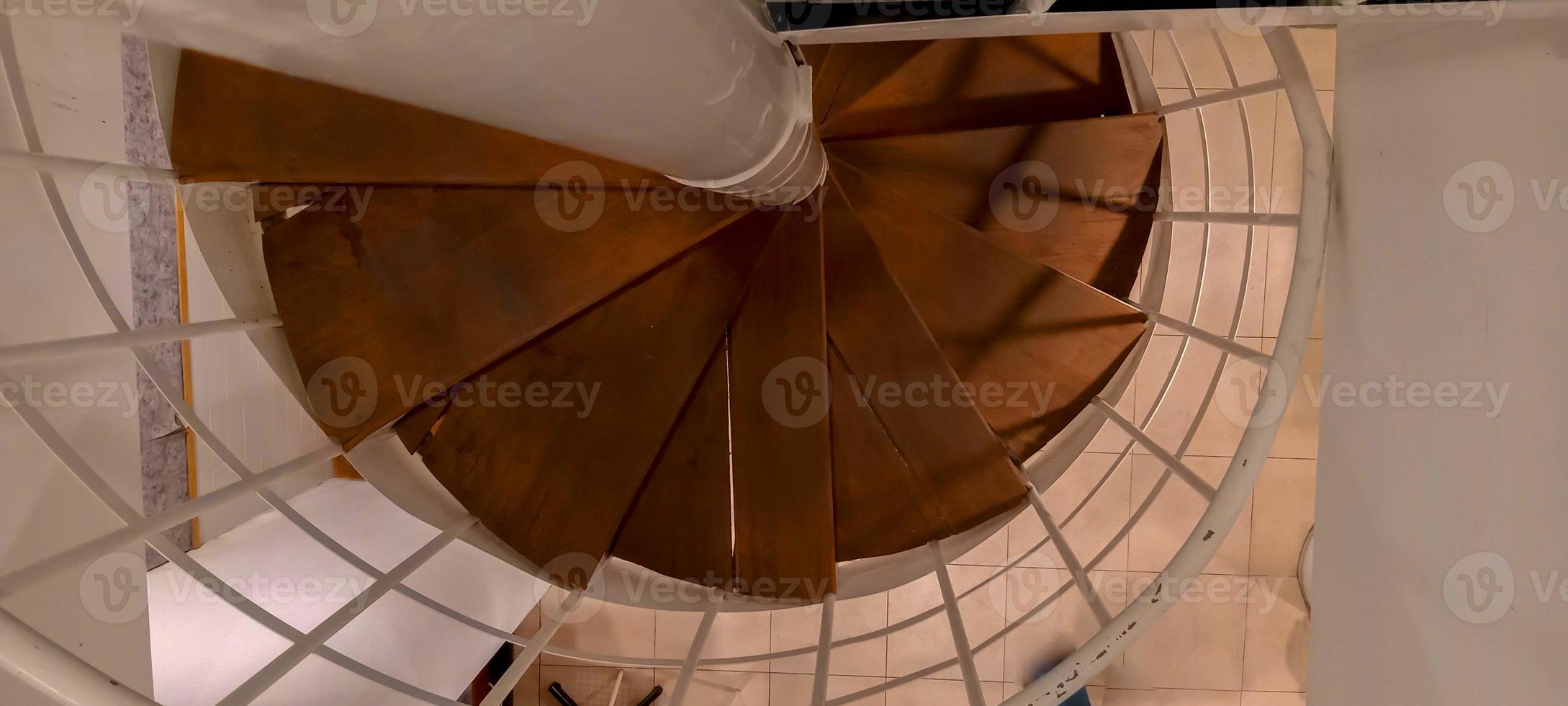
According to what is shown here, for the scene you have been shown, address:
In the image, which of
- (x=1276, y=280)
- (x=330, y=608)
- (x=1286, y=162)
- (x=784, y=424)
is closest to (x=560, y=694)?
(x=330, y=608)

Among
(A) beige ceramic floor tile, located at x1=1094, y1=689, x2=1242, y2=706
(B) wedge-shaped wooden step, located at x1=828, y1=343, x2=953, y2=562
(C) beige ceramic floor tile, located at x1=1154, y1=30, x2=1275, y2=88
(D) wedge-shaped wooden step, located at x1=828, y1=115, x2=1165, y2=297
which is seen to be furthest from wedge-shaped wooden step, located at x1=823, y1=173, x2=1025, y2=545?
(A) beige ceramic floor tile, located at x1=1094, y1=689, x2=1242, y2=706

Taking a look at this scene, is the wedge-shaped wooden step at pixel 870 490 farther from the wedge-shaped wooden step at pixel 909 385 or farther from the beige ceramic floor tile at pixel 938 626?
the beige ceramic floor tile at pixel 938 626

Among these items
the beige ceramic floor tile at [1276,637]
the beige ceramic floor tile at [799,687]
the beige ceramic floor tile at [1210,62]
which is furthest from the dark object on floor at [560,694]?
the beige ceramic floor tile at [1210,62]

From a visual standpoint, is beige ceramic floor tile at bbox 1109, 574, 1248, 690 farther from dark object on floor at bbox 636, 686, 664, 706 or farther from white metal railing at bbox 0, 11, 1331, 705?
white metal railing at bbox 0, 11, 1331, 705

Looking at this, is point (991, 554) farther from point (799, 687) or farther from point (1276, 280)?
point (1276, 280)

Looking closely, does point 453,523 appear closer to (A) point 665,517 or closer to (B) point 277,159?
(A) point 665,517

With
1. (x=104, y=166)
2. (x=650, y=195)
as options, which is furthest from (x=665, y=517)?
(x=104, y=166)

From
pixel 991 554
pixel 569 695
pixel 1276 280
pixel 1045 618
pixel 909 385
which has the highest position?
pixel 1276 280
